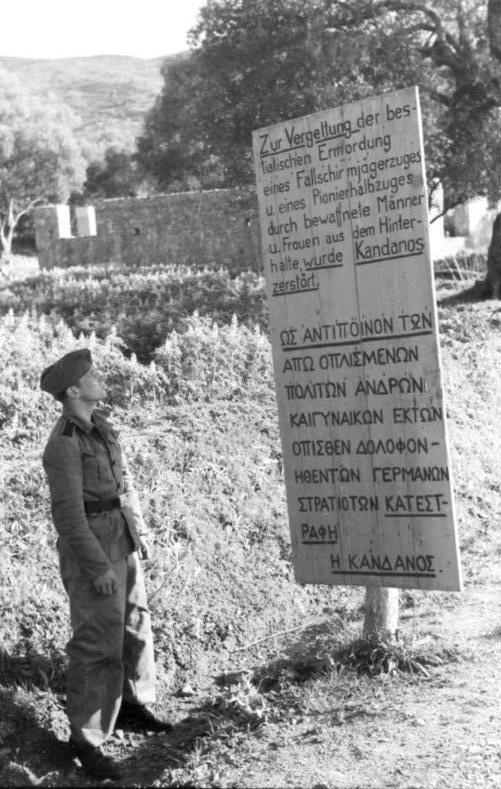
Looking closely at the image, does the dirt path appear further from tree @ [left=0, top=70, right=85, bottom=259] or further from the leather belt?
tree @ [left=0, top=70, right=85, bottom=259]

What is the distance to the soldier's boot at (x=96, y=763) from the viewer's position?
459 centimetres

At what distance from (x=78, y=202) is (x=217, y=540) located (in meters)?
52.1

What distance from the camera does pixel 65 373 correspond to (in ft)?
15.6

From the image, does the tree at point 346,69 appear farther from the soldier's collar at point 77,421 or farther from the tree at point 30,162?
the tree at point 30,162

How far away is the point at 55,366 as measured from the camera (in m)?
4.82

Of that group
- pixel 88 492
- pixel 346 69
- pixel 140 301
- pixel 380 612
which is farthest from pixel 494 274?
pixel 88 492

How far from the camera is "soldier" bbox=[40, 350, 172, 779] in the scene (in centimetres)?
462

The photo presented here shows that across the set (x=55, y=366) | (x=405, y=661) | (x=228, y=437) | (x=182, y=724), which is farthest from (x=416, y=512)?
(x=228, y=437)

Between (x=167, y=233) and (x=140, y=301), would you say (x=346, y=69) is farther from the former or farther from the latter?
(x=167, y=233)

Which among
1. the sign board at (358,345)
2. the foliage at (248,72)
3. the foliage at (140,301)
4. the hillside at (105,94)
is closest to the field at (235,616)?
the sign board at (358,345)

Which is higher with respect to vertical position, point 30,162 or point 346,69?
point 30,162

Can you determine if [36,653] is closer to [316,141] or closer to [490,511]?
[316,141]

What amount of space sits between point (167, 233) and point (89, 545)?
72.0 ft

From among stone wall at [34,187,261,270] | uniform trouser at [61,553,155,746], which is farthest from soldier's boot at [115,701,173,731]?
stone wall at [34,187,261,270]
